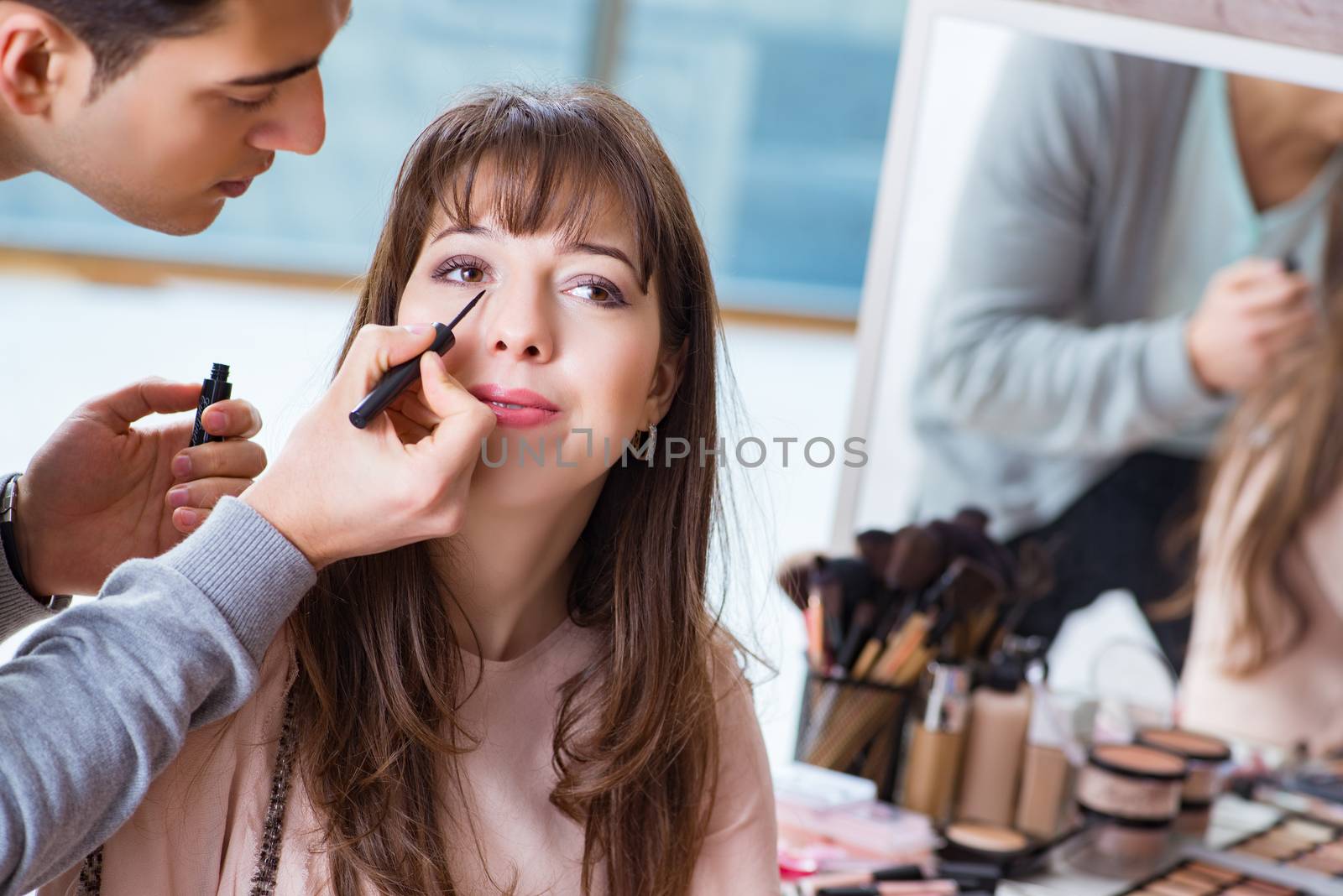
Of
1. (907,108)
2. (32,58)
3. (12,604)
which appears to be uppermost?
(907,108)

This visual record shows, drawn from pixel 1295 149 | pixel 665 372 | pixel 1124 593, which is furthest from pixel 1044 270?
pixel 665 372

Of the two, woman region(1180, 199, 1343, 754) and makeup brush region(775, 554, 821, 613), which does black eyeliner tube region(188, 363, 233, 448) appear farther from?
woman region(1180, 199, 1343, 754)

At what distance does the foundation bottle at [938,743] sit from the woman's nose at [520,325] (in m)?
0.69

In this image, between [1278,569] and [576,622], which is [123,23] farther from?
[1278,569]

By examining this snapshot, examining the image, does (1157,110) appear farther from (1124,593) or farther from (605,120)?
(605,120)

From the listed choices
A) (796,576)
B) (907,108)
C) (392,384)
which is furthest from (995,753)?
(392,384)

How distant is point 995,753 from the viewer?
4.69ft

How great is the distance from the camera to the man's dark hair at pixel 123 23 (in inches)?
26.5

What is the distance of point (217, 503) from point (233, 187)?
0.21m

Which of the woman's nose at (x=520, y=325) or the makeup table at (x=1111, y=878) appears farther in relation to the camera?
the makeup table at (x=1111, y=878)

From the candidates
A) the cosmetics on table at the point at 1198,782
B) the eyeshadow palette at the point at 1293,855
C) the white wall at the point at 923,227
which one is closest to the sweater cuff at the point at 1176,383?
the white wall at the point at 923,227

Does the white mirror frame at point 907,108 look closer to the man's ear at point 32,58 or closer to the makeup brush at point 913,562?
the makeup brush at point 913,562

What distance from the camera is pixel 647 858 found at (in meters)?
0.99

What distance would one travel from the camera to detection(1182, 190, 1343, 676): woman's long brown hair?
150 cm
